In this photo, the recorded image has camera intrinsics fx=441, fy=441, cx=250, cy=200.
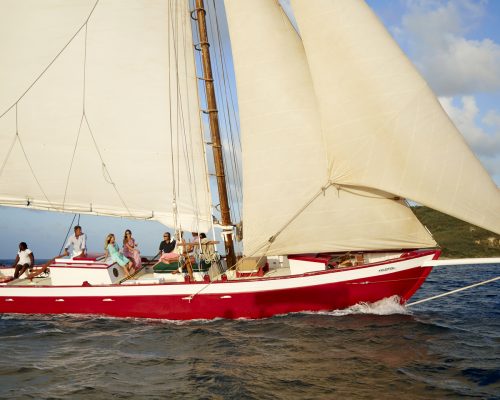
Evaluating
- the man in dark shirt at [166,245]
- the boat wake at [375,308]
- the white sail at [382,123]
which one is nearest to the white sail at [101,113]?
the man in dark shirt at [166,245]

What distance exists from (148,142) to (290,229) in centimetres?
689

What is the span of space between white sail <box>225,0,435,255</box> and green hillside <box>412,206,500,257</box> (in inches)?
2224

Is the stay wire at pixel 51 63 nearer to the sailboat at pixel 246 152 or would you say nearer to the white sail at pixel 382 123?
the sailboat at pixel 246 152

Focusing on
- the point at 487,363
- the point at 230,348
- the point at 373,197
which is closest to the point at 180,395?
the point at 230,348

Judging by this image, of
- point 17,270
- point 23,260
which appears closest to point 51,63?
point 23,260

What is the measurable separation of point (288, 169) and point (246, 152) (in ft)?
5.25

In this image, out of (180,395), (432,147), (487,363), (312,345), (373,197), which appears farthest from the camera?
(373,197)

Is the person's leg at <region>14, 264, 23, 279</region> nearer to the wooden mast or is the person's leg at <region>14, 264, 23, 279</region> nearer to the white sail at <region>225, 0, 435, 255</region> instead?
the wooden mast

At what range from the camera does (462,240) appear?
73438mm

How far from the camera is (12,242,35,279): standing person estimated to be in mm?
17609

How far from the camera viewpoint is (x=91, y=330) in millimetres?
13961

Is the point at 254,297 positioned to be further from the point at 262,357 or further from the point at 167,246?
the point at 167,246

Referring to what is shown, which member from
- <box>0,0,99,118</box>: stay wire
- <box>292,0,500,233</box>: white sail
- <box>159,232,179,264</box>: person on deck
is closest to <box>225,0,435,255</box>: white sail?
<box>292,0,500,233</box>: white sail

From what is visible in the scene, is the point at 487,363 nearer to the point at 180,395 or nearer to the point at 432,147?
the point at 432,147
